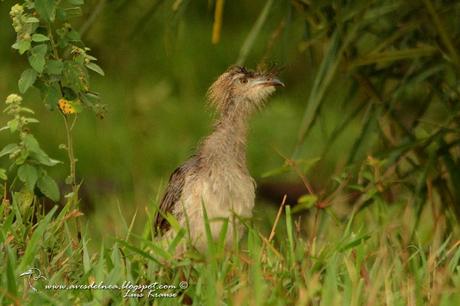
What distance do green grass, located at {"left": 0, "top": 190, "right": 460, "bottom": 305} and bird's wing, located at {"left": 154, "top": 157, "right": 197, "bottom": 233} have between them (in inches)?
30.3

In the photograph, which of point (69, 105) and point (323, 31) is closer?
point (69, 105)

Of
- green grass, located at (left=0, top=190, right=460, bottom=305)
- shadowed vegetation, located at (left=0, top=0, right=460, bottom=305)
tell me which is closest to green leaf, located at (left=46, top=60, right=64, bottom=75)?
shadowed vegetation, located at (left=0, top=0, right=460, bottom=305)

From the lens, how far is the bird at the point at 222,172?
603cm

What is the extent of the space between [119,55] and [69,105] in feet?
16.1

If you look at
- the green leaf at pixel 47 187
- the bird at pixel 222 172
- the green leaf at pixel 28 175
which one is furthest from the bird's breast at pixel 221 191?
the green leaf at pixel 28 175

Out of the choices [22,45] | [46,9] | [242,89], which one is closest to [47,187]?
[22,45]

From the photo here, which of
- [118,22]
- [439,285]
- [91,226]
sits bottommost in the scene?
[91,226]

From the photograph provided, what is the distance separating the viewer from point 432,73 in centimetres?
691

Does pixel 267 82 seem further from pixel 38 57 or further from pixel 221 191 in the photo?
pixel 38 57

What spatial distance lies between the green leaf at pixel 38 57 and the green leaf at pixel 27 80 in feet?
0.21

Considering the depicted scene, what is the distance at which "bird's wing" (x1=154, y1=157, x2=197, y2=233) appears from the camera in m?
6.27

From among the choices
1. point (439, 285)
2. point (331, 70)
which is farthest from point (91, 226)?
point (439, 285)

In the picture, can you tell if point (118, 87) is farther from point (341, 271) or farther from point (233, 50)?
point (341, 271)
